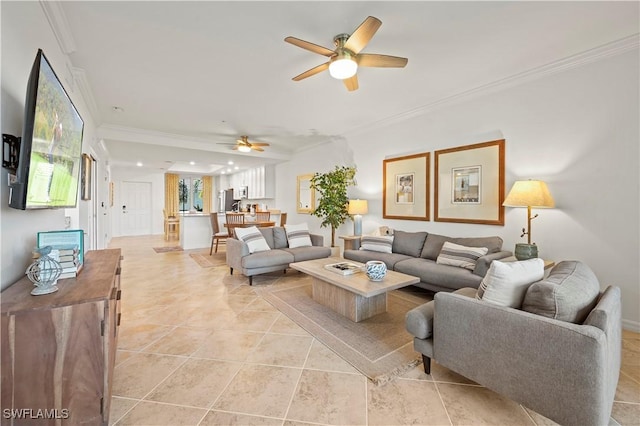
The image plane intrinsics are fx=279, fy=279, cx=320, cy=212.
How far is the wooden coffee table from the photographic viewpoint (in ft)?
8.50

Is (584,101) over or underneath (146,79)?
underneath

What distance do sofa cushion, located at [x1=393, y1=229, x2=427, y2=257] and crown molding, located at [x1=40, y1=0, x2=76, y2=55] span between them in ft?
14.0

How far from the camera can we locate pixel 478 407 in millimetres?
1626

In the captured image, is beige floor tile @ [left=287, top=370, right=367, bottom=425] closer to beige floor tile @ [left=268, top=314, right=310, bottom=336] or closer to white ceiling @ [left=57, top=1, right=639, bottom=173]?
beige floor tile @ [left=268, top=314, right=310, bottom=336]

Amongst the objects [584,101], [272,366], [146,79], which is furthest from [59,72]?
[584,101]

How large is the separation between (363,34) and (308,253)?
3124 mm

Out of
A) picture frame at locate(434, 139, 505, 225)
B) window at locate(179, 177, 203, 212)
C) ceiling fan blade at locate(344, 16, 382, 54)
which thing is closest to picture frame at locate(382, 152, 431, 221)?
picture frame at locate(434, 139, 505, 225)

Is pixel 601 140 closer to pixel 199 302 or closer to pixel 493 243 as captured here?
pixel 493 243

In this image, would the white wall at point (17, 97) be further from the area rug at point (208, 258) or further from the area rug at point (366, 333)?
the area rug at point (208, 258)

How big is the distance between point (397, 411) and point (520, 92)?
3585 millimetres

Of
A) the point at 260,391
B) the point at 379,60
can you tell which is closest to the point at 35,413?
the point at 260,391

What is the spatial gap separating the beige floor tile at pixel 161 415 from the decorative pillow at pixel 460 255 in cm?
286

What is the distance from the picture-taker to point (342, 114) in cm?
459

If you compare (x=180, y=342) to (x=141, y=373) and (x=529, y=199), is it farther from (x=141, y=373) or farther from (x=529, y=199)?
(x=529, y=199)
